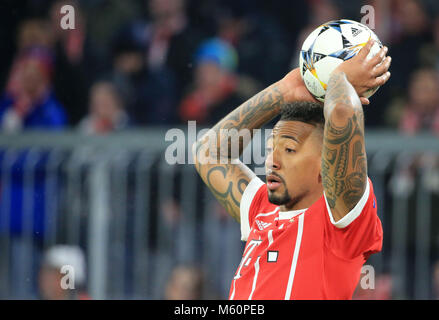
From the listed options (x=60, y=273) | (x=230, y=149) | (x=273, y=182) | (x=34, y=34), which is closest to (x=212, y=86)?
(x=60, y=273)

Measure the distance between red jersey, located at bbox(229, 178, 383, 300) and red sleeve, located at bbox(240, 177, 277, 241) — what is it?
0.88 ft

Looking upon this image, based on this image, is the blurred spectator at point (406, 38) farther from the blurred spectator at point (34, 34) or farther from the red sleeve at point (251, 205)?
the blurred spectator at point (34, 34)

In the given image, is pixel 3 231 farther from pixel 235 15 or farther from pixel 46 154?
pixel 235 15

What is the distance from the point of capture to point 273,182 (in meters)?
3.81

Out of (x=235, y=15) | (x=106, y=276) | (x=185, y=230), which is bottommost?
(x=106, y=276)

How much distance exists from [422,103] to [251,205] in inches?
139

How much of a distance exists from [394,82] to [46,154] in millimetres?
3616

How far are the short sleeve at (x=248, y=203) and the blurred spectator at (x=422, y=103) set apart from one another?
122 inches

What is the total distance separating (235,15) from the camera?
9461mm

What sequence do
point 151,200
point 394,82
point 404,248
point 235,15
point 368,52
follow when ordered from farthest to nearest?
point 235,15 → point 394,82 → point 151,200 → point 404,248 → point 368,52

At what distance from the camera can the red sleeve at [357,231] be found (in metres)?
3.39

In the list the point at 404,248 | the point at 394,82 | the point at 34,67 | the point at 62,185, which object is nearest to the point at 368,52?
the point at 404,248

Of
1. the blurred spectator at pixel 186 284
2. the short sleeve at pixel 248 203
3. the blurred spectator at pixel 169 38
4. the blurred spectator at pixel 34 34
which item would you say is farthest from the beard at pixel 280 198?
the blurred spectator at pixel 34 34

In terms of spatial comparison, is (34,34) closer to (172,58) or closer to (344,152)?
(172,58)
